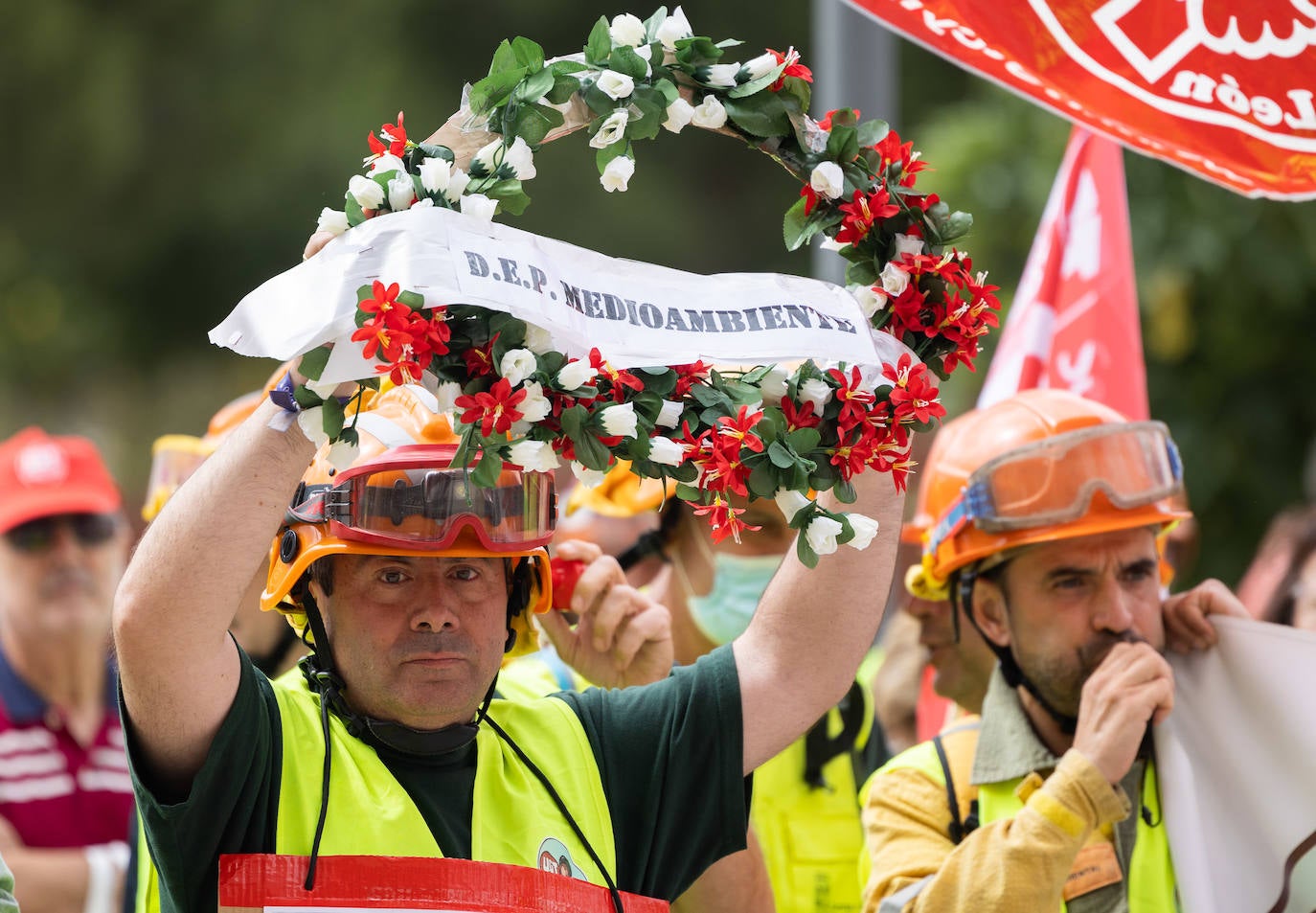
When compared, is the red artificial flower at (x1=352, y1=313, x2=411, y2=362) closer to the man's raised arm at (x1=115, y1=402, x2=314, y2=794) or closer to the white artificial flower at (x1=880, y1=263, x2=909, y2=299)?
the man's raised arm at (x1=115, y1=402, x2=314, y2=794)

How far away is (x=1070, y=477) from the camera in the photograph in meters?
4.47

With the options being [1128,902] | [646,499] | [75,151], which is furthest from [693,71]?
[75,151]

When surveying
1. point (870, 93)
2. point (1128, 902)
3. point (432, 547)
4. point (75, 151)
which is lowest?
point (1128, 902)

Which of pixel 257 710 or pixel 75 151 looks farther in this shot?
pixel 75 151

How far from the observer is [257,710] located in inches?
129

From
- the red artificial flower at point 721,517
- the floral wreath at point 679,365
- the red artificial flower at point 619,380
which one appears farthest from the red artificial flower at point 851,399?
the red artificial flower at point 619,380

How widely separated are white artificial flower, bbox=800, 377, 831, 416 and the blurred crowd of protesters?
1.46 meters

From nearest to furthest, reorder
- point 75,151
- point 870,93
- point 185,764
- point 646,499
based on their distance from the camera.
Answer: point 185,764 → point 646,499 → point 870,93 → point 75,151

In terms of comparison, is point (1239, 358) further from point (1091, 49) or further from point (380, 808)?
point (380, 808)

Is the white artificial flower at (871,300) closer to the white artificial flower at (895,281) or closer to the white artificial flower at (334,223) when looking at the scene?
the white artificial flower at (895,281)

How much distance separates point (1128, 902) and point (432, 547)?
5.88ft

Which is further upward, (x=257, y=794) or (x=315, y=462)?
(x=315, y=462)

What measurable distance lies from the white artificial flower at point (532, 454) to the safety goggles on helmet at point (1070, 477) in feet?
6.29

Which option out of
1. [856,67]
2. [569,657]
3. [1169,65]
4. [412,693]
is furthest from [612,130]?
[856,67]
